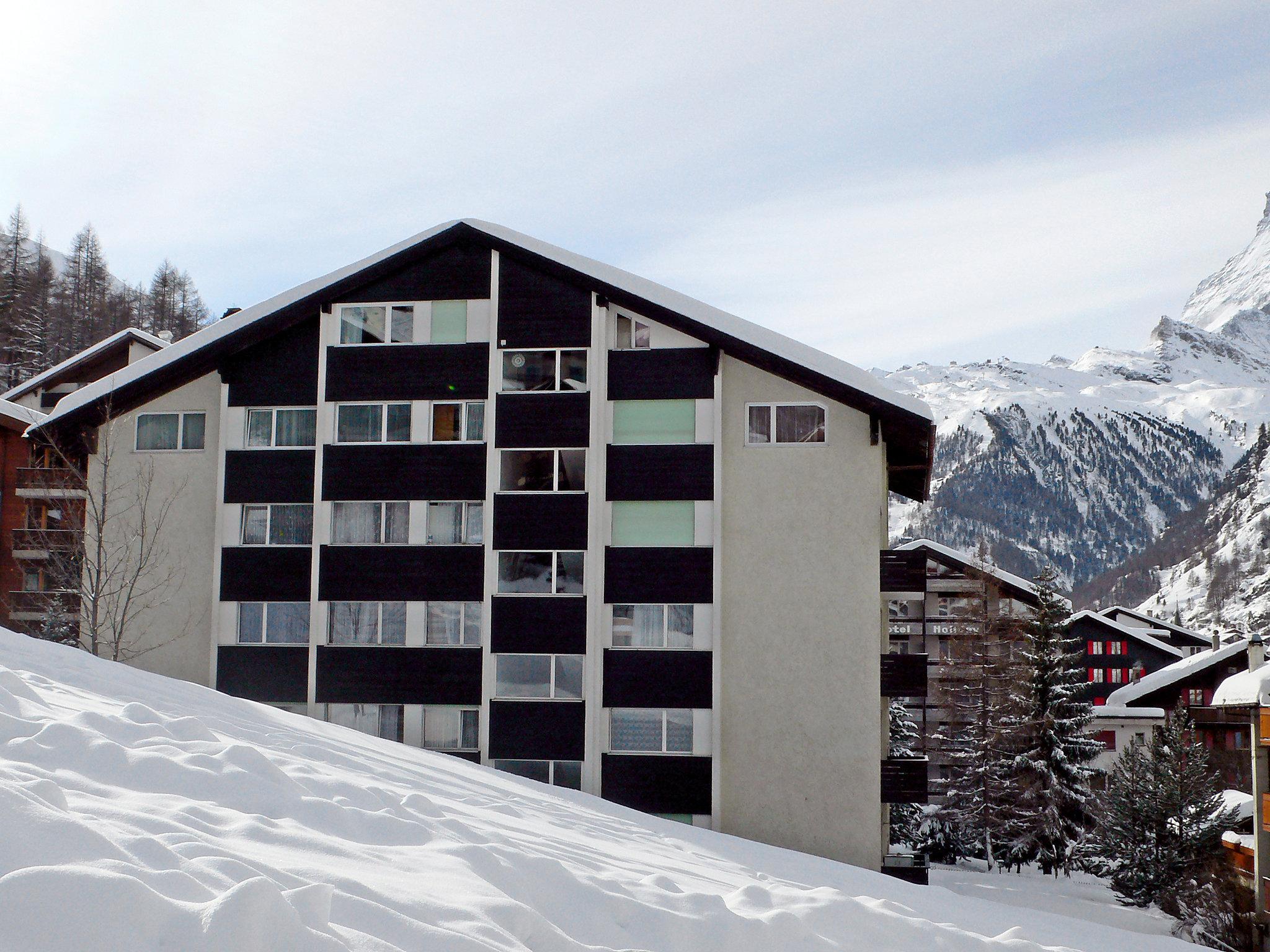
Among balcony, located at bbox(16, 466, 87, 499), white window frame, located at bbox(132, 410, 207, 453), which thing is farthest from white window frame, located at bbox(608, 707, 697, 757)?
balcony, located at bbox(16, 466, 87, 499)

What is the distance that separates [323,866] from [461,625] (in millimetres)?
19861

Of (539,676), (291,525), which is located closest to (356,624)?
(291,525)

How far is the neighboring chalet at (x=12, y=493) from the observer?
44.0 meters

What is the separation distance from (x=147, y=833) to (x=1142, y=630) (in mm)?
85304

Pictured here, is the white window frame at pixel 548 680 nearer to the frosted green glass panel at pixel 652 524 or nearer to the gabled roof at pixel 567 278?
the frosted green glass panel at pixel 652 524

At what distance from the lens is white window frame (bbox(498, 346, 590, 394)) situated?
25.3 m

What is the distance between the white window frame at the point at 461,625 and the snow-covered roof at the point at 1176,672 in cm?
4554

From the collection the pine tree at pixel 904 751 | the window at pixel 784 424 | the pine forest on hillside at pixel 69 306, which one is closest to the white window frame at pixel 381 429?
the window at pixel 784 424

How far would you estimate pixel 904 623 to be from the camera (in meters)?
57.0

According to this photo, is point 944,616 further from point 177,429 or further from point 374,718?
point 177,429

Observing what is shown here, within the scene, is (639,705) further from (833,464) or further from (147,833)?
(147,833)

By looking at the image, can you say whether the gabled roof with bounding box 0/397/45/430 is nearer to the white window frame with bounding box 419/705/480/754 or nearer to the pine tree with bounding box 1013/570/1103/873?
the white window frame with bounding box 419/705/480/754

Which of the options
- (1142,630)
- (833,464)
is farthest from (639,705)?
(1142,630)

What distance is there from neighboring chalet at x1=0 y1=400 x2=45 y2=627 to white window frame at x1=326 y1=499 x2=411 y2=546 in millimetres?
24620
